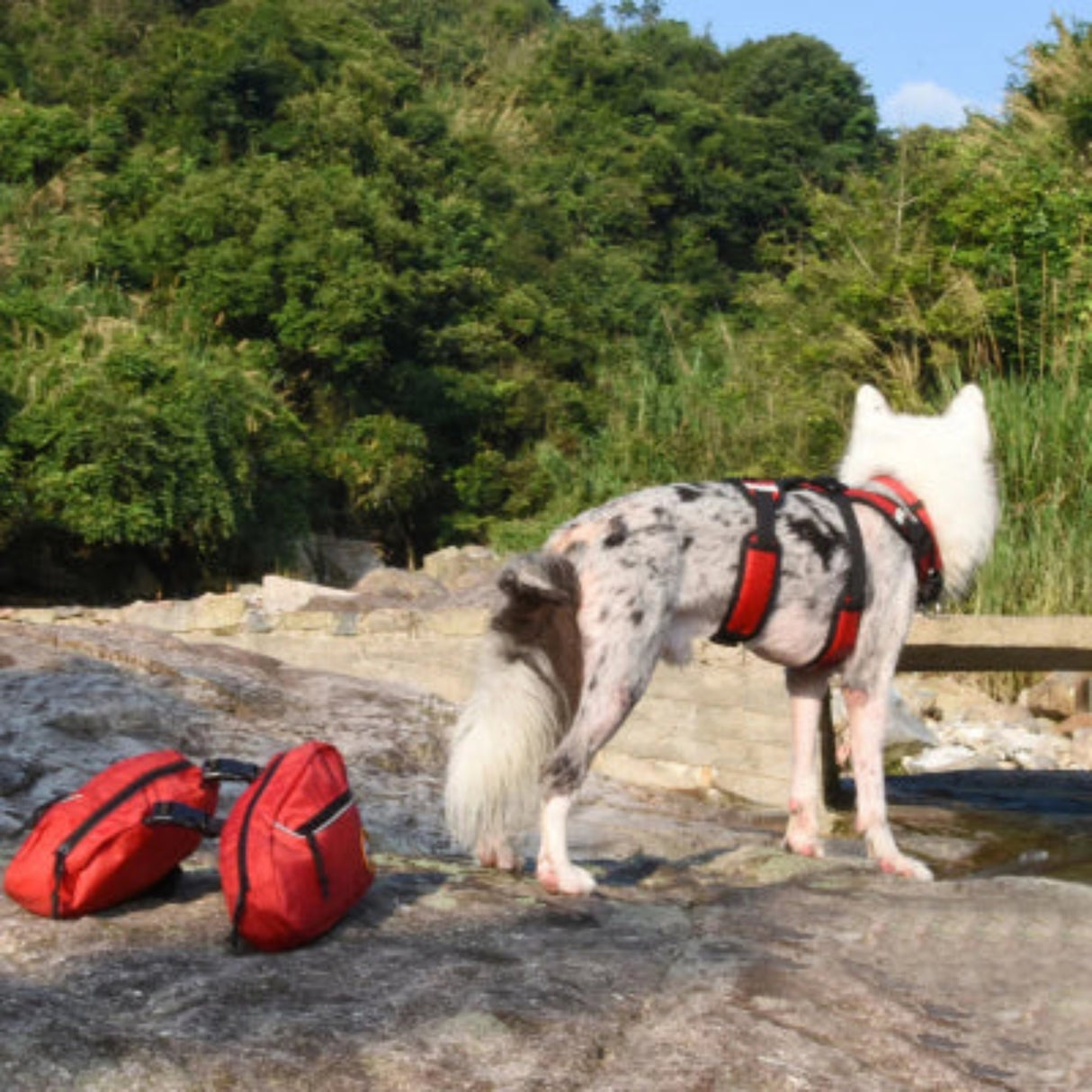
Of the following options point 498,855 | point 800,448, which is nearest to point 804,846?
point 498,855

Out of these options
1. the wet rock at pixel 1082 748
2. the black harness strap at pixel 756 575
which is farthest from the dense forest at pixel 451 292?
the black harness strap at pixel 756 575

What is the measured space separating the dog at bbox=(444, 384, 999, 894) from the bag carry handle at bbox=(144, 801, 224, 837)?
0.93 m

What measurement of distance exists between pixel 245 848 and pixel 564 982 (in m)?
0.87

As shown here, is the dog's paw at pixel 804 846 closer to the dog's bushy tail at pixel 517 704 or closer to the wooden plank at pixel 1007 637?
the dog's bushy tail at pixel 517 704

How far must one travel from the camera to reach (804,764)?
566cm

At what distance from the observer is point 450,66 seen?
47.3 metres

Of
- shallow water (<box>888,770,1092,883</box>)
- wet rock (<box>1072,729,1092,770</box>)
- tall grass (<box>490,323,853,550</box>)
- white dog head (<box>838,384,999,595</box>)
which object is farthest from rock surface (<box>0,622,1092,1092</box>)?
tall grass (<box>490,323,853,550</box>)

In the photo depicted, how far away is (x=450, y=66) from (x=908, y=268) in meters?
32.9

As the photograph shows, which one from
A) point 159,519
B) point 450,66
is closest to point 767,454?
point 159,519

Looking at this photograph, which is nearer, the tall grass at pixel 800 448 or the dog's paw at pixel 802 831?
the dog's paw at pixel 802 831

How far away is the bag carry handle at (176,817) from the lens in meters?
3.94

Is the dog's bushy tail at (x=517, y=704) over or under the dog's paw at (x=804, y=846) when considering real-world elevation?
over


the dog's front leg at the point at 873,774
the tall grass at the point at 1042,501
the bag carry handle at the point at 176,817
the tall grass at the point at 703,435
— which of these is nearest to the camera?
the bag carry handle at the point at 176,817

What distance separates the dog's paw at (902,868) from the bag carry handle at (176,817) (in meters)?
2.44
